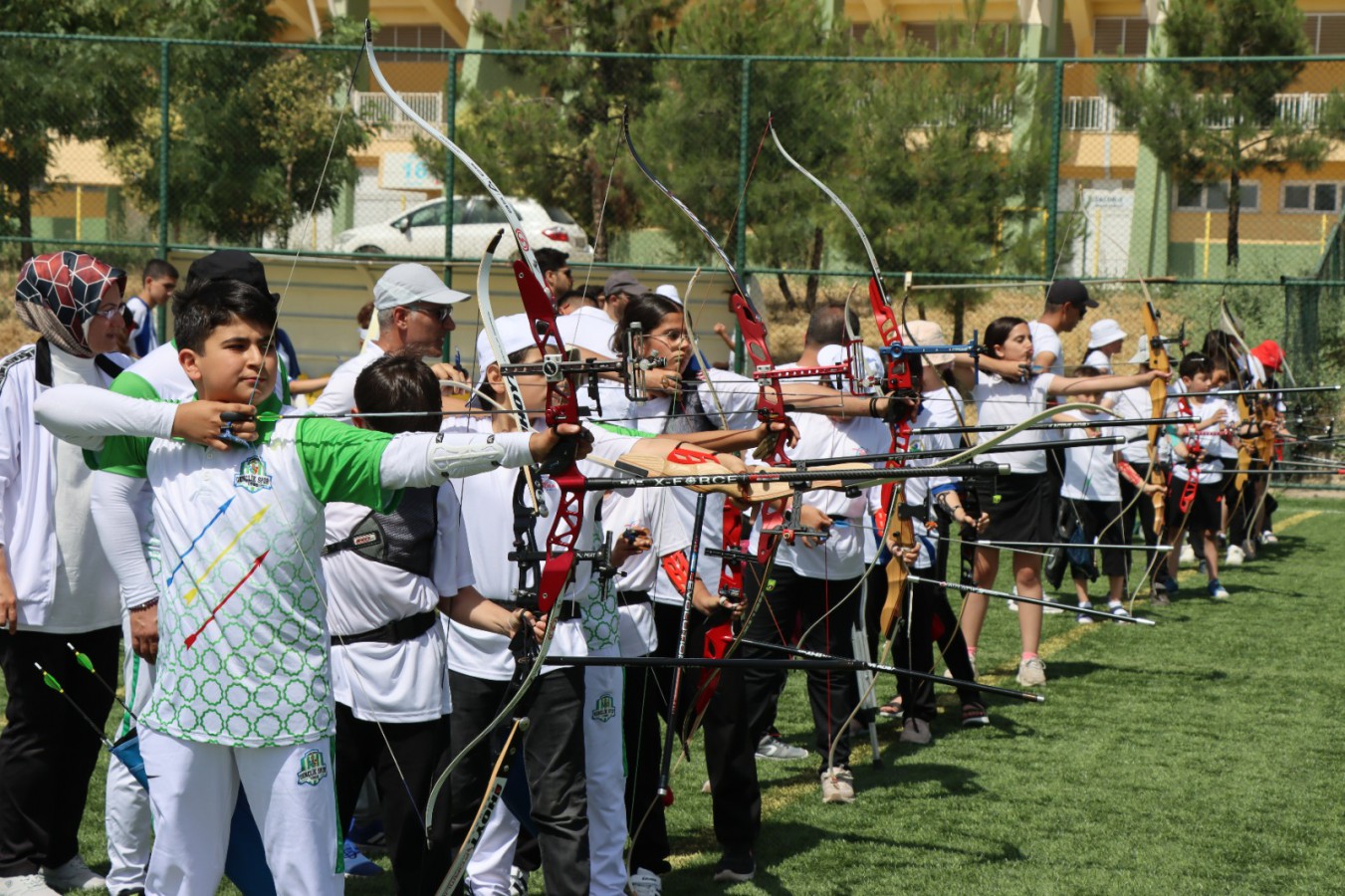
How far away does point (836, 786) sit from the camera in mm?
5047

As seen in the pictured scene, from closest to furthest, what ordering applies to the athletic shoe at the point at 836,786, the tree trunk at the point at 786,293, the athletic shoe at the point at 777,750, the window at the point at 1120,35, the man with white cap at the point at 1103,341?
1. the athletic shoe at the point at 836,786
2. the athletic shoe at the point at 777,750
3. the man with white cap at the point at 1103,341
4. the tree trunk at the point at 786,293
5. the window at the point at 1120,35

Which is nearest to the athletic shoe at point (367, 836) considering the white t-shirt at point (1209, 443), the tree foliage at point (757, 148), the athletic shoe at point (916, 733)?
the athletic shoe at point (916, 733)

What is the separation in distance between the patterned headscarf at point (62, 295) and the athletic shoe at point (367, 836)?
162 cm

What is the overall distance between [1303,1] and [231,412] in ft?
86.2

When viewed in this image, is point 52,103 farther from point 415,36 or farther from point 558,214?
point 415,36

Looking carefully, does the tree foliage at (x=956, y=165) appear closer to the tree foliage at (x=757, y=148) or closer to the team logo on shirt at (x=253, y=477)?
the tree foliage at (x=757, y=148)

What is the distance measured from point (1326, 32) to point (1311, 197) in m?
6.21

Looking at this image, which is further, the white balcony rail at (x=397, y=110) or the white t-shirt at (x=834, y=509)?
the white balcony rail at (x=397, y=110)

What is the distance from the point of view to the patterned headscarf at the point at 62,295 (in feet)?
12.5

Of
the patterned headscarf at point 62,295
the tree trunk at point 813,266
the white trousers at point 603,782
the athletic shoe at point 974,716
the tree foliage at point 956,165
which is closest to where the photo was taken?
the white trousers at point 603,782

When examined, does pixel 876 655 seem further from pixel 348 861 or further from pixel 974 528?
pixel 348 861

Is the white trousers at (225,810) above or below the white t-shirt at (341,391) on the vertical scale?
below

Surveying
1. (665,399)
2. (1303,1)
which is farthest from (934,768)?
(1303,1)

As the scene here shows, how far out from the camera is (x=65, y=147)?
1113 centimetres
